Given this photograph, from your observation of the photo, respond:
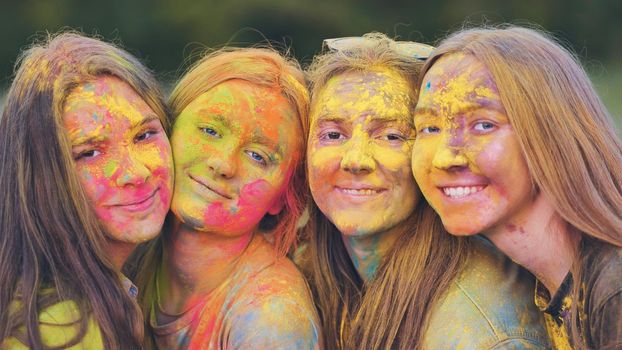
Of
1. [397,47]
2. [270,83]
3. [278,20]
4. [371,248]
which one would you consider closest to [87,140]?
[270,83]

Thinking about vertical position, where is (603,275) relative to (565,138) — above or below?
below

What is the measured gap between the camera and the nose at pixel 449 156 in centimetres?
359

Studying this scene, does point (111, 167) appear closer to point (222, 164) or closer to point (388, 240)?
point (222, 164)

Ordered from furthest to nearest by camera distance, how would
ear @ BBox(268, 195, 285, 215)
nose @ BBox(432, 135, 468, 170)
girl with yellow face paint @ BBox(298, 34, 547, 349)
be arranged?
ear @ BBox(268, 195, 285, 215) < girl with yellow face paint @ BBox(298, 34, 547, 349) < nose @ BBox(432, 135, 468, 170)

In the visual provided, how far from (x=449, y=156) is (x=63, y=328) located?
5.29 ft

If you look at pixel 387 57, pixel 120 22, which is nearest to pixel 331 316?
pixel 387 57

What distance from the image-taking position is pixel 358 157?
3859mm

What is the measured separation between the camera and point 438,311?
12.3ft

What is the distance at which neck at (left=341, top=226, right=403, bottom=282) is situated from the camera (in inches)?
160

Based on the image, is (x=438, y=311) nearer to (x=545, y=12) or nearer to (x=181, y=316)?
(x=181, y=316)

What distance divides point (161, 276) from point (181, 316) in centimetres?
27

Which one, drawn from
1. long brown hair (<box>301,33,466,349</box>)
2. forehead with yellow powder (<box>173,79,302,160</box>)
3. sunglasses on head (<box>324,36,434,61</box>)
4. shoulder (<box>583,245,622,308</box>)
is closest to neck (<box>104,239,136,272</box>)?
forehead with yellow powder (<box>173,79,302,160</box>)

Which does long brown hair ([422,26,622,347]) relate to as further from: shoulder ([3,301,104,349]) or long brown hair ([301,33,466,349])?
shoulder ([3,301,104,349])

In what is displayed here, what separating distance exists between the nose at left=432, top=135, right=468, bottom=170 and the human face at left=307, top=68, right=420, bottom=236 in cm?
30
